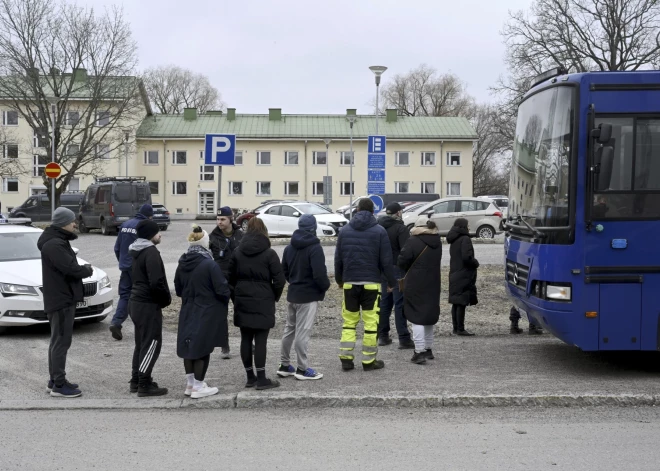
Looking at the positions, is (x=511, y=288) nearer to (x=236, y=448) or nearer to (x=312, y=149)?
(x=236, y=448)

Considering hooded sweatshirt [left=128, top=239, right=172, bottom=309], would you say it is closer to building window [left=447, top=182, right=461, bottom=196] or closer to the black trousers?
the black trousers

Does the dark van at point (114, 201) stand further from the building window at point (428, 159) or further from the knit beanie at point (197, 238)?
the building window at point (428, 159)

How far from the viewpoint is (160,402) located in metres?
7.22

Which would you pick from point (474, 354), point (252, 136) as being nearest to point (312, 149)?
point (252, 136)

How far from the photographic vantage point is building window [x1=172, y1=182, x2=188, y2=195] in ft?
217

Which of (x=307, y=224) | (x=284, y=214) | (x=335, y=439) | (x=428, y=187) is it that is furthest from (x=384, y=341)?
(x=428, y=187)

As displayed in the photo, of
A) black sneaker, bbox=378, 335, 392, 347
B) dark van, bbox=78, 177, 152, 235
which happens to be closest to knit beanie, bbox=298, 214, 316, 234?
black sneaker, bbox=378, 335, 392, 347

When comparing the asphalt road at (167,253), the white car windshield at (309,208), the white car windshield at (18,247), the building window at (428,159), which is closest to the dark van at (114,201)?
the asphalt road at (167,253)

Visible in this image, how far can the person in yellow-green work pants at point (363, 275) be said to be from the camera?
8305 millimetres

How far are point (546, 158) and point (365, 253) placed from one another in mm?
2238

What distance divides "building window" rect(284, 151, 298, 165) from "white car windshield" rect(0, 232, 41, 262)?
5445 centimetres

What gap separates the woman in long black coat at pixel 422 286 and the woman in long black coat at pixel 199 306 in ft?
8.39

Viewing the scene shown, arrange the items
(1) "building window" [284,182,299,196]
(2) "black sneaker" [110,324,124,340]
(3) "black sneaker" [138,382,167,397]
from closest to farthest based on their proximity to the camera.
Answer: (3) "black sneaker" [138,382,167,397], (2) "black sneaker" [110,324,124,340], (1) "building window" [284,182,299,196]

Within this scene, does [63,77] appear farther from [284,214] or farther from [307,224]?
[307,224]
